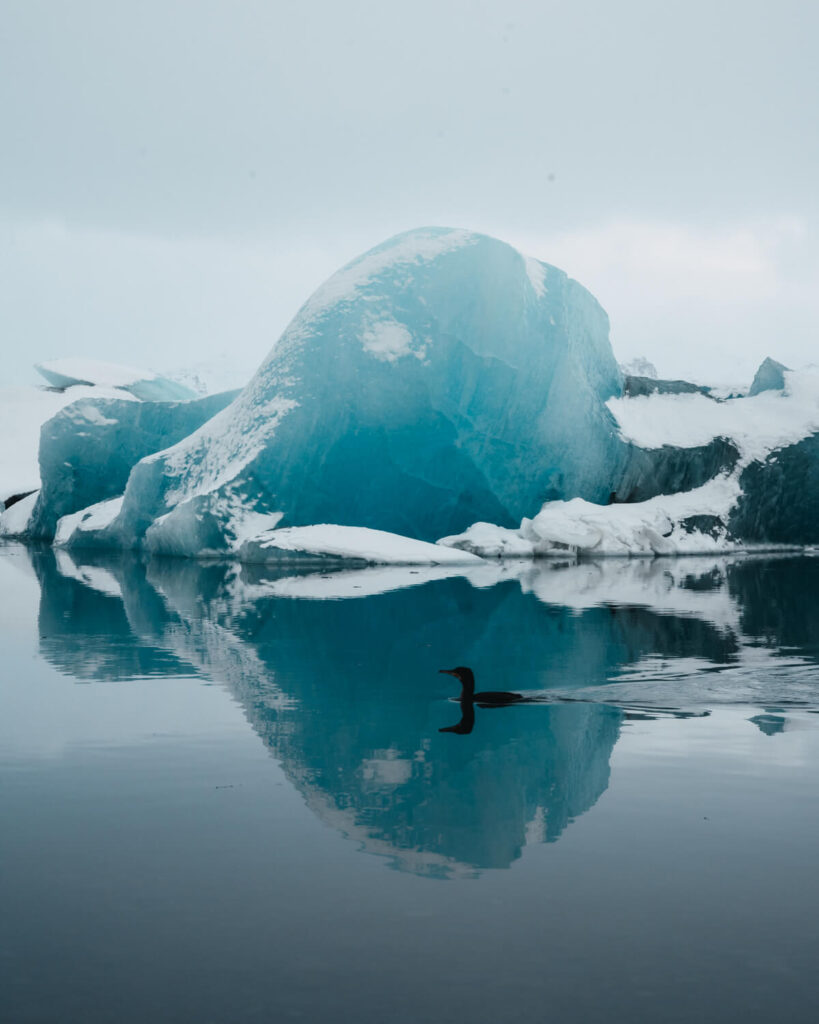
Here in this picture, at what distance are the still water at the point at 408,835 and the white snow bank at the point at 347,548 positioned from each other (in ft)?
36.9

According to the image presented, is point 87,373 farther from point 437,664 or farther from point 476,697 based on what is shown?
point 476,697

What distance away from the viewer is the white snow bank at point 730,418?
2575 cm

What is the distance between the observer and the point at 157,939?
10.8ft

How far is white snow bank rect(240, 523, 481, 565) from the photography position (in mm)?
21203

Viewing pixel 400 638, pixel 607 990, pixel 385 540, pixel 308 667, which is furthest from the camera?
pixel 385 540

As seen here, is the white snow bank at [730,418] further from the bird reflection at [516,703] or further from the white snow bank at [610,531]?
the bird reflection at [516,703]

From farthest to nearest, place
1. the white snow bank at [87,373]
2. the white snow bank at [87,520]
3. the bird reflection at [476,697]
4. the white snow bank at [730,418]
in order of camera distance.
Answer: the white snow bank at [87,373]
the white snow bank at [87,520]
the white snow bank at [730,418]
the bird reflection at [476,697]

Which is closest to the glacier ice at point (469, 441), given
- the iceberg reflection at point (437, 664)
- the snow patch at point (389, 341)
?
the snow patch at point (389, 341)

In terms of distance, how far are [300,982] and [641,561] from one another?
21.1m

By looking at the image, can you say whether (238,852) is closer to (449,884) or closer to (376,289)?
(449,884)

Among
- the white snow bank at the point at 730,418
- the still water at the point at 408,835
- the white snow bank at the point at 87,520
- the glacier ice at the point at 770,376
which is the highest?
the glacier ice at the point at 770,376

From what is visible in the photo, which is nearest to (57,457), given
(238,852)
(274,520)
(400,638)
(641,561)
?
(274,520)

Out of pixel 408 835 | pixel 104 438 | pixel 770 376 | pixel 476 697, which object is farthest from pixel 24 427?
pixel 408 835

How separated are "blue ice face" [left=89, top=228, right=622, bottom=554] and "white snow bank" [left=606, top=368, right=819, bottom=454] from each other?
89 cm
